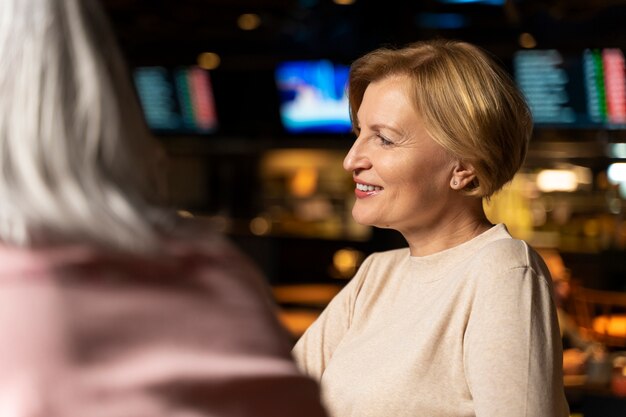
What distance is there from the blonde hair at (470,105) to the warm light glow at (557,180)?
168 inches

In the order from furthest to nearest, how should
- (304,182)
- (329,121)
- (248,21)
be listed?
1. (304,182)
2. (248,21)
3. (329,121)

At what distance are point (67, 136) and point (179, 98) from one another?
641 cm

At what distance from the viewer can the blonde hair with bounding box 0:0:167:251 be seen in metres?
0.87

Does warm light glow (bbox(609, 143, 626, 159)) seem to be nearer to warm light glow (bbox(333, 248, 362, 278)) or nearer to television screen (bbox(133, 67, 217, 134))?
warm light glow (bbox(333, 248, 362, 278))

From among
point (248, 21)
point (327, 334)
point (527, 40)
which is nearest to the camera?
point (327, 334)

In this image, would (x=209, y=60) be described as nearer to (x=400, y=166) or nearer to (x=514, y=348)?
(x=400, y=166)

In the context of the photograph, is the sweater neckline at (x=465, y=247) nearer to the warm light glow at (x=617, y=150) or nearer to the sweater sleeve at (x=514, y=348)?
the sweater sleeve at (x=514, y=348)

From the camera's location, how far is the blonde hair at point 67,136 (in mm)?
869

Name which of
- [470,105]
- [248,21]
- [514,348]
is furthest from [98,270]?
[248,21]

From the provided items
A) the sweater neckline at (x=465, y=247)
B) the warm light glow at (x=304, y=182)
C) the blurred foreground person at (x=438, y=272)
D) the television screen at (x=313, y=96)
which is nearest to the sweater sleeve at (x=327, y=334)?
the blurred foreground person at (x=438, y=272)

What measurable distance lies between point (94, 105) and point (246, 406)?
0.98 ft

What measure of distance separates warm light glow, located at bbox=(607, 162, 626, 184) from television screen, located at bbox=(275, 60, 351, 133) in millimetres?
1602

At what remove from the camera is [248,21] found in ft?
21.7

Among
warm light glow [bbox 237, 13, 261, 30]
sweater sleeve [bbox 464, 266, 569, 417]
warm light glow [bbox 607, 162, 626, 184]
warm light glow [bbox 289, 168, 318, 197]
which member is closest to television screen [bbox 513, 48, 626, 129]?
warm light glow [bbox 607, 162, 626, 184]
